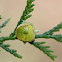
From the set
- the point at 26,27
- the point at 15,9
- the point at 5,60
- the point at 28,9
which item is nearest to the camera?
the point at 26,27

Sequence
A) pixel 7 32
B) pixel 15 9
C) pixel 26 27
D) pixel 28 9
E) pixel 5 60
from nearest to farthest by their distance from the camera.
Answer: pixel 26 27, pixel 28 9, pixel 5 60, pixel 7 32, pixel 15 9

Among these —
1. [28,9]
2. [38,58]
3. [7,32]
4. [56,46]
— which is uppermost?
[28,9]

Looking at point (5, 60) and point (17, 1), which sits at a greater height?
point (17, 1)

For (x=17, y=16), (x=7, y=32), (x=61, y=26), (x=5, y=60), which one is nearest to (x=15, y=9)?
Result: (x=17, y=16)

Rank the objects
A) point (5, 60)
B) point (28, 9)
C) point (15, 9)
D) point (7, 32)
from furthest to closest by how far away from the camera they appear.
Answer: point (15, 9) < point (7, 32) < point (5, 60) < point (28, 9)

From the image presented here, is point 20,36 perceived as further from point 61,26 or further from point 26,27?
point 61,26

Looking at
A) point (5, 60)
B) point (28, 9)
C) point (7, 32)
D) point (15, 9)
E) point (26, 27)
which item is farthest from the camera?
point (15, 9)

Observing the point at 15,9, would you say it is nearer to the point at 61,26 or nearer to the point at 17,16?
the point at 17,16

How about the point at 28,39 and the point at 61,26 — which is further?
the point at 61,26

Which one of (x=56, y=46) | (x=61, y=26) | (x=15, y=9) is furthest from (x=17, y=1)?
(x=61, y=26)
